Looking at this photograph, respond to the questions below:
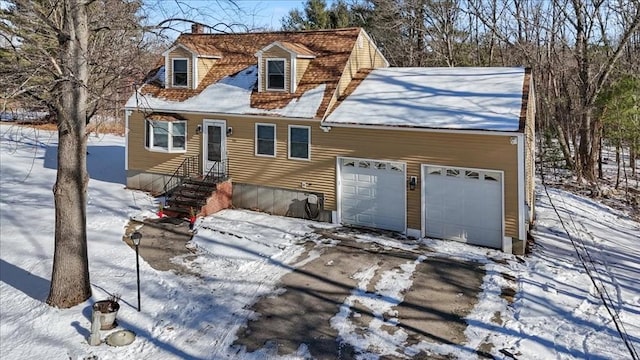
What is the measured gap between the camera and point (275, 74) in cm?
1588

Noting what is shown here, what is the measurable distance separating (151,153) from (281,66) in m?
5.89

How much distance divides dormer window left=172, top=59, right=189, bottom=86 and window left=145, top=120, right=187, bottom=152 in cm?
182

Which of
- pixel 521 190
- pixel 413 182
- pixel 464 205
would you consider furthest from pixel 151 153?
pixel 521 190

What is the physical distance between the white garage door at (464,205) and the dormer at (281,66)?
18.4 ft

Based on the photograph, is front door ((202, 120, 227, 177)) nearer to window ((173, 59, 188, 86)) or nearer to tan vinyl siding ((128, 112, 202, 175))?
tan vinyl siding ((128, 112, 202, 175))

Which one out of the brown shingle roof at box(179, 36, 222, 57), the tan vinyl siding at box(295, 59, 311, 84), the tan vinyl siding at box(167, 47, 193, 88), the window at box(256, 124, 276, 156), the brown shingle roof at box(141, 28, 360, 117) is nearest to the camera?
the window at box(256, 124, 276, 156)

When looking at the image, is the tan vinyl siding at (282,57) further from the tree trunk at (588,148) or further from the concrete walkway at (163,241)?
the tree trunk at (588,148)

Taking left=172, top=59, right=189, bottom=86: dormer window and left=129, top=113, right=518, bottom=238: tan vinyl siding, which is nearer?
left=129, top=113, right=518, bottom=238: tan vinyl siding

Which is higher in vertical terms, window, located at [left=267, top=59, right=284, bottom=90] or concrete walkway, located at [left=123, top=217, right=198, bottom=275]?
window, located at [left=267, top=59, right=284, bottom=90]

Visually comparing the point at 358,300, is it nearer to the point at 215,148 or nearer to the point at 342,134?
the point at 342,134

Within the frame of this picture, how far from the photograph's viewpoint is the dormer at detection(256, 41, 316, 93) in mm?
15500

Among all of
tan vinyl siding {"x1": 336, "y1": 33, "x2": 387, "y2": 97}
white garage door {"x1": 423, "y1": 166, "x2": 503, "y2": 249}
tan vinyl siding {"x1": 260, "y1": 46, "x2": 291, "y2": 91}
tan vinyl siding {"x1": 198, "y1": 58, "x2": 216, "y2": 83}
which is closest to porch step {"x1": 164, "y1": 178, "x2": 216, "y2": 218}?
tan vinyl siding {"x1": 198, "y1": 58, "x2": 216, "y2": 83}

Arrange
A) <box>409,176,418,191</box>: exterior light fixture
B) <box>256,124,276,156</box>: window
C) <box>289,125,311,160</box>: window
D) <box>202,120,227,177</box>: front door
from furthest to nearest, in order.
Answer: <box>202,120,227,177</box>: front door → <box>256,124,276,156</box>: window → <box>289,125,311,160</box>: window → <box>409,176,418,191</box>: exterior light fixture

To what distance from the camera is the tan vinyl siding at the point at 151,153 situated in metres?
16.5
